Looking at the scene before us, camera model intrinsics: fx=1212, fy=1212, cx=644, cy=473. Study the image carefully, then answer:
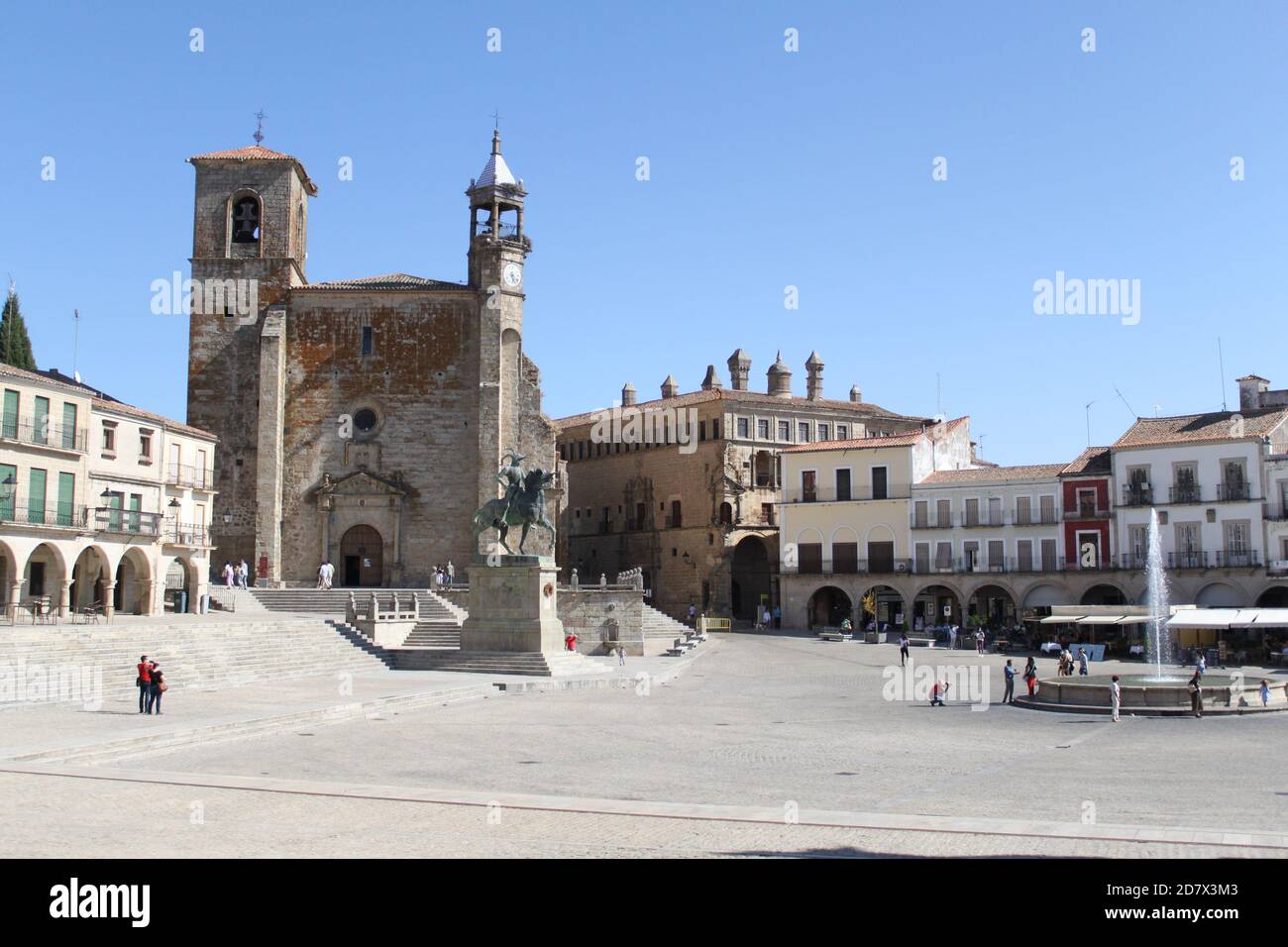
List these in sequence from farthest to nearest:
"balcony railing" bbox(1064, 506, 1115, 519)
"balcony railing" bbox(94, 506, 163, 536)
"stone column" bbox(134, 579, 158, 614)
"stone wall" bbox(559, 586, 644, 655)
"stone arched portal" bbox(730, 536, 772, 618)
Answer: "stone arched portal" bbox(730, 536, 772, 618)
"balcony railing" bbox(1064, 506, 1115, 519)
"stone wall" bbox(559, 586, 644, 655)
"stone column" bbox(134, 579, 158, 614)
"balcony railing" bbox(94, 506, 163, 536)

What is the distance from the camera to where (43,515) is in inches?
1368

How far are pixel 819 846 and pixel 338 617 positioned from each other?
31.8 metres

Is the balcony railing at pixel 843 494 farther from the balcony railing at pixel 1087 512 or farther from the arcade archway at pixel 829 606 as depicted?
the balcony railing at pixel 1087 512

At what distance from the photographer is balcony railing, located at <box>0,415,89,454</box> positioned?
3416 cm

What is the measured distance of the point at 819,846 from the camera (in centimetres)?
1015

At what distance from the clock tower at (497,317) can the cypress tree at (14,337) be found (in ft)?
80.5

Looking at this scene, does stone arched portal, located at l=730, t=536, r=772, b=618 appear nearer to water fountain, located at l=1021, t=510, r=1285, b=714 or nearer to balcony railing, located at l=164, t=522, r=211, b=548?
balcony railing, located at l=164, t=522, r=211, b=548

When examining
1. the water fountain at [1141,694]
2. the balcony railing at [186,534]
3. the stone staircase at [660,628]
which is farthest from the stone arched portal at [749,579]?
the water fountain at [1141,694]

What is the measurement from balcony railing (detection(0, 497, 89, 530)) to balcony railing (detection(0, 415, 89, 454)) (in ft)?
5.82

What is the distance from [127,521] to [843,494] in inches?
1303

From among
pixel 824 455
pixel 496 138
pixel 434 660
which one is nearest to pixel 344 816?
pixel 434 660

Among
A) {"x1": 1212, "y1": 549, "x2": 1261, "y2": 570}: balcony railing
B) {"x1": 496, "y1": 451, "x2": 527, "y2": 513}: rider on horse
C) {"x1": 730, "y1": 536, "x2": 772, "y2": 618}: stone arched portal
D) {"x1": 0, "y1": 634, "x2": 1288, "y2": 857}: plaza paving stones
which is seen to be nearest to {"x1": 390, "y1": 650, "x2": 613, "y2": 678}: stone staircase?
{"x1": 496, "y1": 451, "x2": 527, "y2": 513}: rider on horse

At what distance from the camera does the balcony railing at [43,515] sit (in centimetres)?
3350
